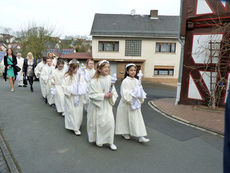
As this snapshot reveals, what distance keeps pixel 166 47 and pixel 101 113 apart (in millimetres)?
19545

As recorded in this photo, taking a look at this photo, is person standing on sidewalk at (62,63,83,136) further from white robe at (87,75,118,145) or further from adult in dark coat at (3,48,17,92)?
adult in dark coat at (3,48,17,92)

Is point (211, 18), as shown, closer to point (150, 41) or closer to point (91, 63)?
point (91, 63)

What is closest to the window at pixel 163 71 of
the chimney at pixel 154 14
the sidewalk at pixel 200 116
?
the chimney at pixel 154 14

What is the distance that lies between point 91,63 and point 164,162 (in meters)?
4.61

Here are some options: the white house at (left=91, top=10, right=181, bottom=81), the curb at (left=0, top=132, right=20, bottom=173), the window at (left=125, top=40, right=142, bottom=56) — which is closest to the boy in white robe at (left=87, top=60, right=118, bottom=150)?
the curb at (left=0, top=132, right=20, bottom=173)

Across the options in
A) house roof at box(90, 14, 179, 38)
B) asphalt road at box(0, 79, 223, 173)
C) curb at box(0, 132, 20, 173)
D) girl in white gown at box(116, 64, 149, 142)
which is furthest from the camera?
house roof at box(90, 14, 179, 38)

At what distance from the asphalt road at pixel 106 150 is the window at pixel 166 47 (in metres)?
17.2

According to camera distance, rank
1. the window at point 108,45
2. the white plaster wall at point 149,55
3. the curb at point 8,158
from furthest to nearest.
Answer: the window at point 108,45
the white plaster wall at point 149,55
the curb at point 8,158

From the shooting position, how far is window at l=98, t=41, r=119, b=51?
2076 cm

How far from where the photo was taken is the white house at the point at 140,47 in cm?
2044

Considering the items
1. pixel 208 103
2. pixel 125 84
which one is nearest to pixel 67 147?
pixel 125 84

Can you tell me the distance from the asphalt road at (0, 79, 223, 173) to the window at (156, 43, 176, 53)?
56.5ft

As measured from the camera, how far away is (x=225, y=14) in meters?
6.71

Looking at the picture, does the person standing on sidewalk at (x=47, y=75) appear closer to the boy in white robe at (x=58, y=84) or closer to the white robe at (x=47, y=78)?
the white robe at (x=47, y=78)
